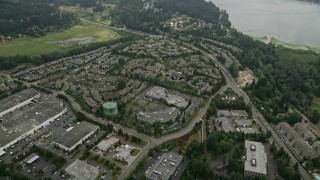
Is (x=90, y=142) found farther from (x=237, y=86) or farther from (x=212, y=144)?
(x=237, y=86)

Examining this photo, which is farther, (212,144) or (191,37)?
(191,37)

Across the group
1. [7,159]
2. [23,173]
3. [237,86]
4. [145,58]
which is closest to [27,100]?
[7,159]

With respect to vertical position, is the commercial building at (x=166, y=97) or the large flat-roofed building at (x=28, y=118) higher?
the commercial building at (x=166, y=97)

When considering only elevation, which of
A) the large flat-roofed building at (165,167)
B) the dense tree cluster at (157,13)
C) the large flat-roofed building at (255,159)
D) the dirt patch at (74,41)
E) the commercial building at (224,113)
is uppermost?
the dense tree cluster at (157,13)

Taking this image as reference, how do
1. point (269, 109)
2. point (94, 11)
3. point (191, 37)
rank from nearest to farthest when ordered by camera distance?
point (269, 109) < point (191, 37) < point (94, 11)

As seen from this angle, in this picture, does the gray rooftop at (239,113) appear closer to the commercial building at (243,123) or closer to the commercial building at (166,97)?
the commercial building at (243,123)

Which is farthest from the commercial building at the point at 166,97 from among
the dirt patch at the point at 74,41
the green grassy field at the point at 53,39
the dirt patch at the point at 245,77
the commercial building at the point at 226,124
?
the dirt patch at the point at 74,41

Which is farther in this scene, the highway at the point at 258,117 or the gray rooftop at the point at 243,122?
the gray rooftop at the point at 243,122
